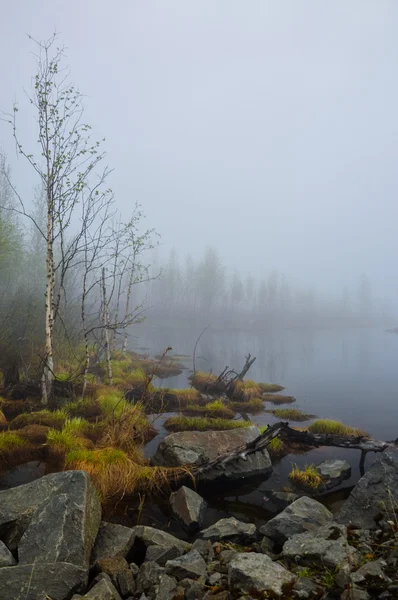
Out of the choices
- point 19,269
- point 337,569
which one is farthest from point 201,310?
point 337,569

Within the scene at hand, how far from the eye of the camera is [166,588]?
4645 millimetres

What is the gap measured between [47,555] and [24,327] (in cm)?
1801

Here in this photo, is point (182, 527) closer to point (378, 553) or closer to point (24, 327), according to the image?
point (378, 553)

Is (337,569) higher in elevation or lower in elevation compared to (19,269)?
lower

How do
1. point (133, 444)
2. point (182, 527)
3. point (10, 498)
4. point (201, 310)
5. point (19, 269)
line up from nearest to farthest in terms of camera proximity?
1. point (10, 498)
2. point (182, 527)
3. point (133, 444)
4. point (19, 269)
5. point (201, 310)

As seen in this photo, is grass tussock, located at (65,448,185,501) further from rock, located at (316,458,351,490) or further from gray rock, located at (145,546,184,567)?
rock, located at (316,458,351,490)

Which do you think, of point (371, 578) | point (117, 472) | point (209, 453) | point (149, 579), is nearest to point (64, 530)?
point (149, 579)

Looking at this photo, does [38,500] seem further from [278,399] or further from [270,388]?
[270,388]

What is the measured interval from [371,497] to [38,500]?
20.4ft

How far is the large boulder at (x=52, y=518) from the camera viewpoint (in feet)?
17.4

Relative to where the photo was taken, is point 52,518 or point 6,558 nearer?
point 6,558

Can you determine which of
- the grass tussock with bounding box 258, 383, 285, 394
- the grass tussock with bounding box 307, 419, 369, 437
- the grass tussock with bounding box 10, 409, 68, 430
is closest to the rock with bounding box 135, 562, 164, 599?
the grass tussock with bounding box 10, 409, 68, 430

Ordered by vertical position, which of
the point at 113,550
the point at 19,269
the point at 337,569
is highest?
the point at 19,269

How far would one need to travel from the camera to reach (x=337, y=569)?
4477 millimetres
